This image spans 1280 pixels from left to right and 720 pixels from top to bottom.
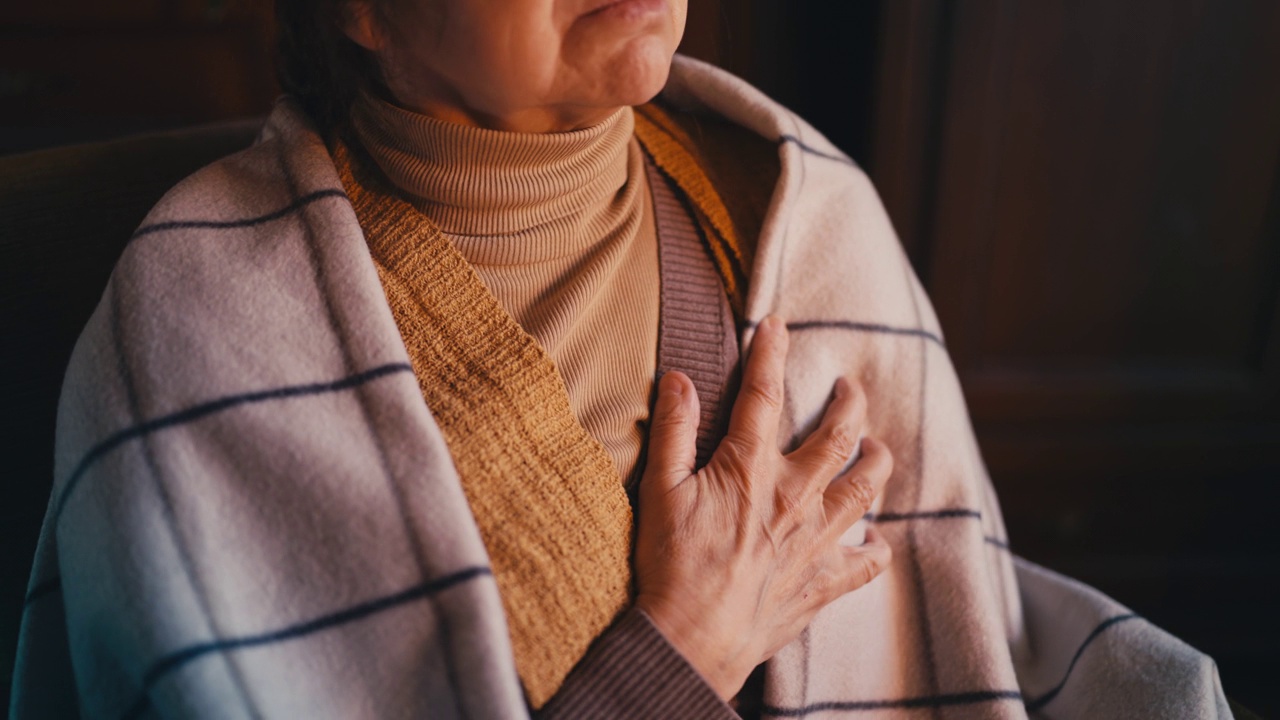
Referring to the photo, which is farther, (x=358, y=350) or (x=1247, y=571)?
(x=1247, y=571)

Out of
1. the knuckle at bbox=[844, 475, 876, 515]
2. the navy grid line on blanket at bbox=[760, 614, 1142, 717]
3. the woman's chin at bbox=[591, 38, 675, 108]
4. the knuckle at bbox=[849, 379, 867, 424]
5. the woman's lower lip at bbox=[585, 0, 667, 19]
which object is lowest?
the navy grid line on blanket at bbox=[760, 614, 1142, 717]

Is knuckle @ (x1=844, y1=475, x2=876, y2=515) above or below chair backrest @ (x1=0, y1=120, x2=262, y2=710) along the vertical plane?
below

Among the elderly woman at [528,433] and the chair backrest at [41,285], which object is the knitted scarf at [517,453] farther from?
the chair backrest at [41,285]

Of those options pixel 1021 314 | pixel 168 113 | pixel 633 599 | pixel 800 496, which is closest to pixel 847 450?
pixel 800 496

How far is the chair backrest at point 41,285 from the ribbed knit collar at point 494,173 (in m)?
0.26

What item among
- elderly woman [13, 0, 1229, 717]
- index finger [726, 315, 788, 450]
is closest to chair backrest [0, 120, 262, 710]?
elderly woman [13, 0, 1229, 717]

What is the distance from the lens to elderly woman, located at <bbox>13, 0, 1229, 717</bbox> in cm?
58

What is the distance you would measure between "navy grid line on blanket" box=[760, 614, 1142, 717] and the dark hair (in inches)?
25.4

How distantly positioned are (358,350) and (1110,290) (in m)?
1.13

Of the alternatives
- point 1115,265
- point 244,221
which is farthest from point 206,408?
point 1115,265

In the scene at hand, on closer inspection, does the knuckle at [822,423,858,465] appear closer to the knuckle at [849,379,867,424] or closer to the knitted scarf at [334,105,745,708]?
the knuckle at [849,379,867,424]

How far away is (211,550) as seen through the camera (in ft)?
1.86

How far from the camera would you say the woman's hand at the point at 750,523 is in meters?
0.68

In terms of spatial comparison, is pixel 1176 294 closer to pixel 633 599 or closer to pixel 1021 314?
pixel 1021 314
